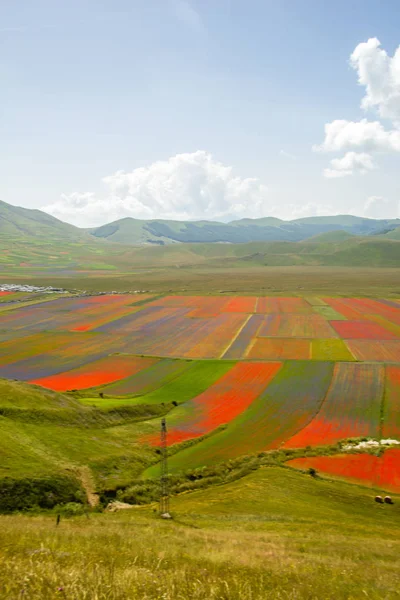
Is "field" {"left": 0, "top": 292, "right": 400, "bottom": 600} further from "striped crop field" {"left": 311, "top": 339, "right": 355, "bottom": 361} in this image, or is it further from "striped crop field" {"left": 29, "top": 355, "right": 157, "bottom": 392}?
"striped crop field" {"left": 29, "top": 355, "right": 157, "bottom": 392}

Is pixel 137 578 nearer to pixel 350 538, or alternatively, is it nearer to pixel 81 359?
pixel 350 538

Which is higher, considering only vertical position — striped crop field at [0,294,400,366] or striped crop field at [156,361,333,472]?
striped crop field at [0,294,400,366]

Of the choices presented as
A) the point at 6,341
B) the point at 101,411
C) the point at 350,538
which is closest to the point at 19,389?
the point at 101,411

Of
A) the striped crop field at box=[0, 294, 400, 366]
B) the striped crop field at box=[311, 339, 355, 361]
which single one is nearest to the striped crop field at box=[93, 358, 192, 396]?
the striped crop field at box=[0, 294, 400, 366]

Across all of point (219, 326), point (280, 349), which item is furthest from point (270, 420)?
point (219, 326)

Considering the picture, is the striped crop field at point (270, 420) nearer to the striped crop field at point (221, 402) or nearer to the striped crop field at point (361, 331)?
the striped crop field at point (221, 402)
